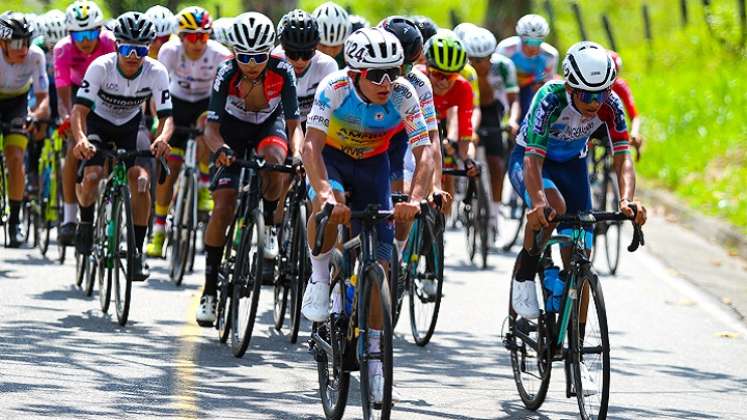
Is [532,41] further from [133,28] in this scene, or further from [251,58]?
[251,58]

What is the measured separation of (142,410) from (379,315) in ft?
4.87

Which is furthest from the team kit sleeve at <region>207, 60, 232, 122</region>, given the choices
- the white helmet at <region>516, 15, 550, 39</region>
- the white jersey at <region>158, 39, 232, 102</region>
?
the white helmet at <region>516, 15, 550, 39</region>

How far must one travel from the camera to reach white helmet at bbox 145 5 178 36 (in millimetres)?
14922

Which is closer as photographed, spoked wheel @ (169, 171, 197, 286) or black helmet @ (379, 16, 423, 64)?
black helmet @ (379, 16, 423, 64)

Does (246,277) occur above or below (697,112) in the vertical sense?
below

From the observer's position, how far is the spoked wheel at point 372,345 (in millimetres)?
7398

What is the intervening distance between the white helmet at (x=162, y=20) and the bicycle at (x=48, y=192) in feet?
4.57

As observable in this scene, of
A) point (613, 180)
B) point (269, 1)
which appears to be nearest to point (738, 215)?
point (613, 180)

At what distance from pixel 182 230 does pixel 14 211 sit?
2166mm

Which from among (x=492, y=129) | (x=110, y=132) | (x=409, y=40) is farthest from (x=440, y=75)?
(x=492, y=129)

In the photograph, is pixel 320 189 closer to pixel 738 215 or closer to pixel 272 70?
pixel 272 70

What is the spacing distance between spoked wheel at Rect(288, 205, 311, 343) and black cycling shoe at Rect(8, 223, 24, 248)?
516 centimetres

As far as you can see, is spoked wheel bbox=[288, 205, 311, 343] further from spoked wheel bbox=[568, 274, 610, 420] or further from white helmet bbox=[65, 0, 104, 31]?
white helmet bbox=[65, 0, 104, 31]

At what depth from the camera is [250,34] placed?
402 inches
